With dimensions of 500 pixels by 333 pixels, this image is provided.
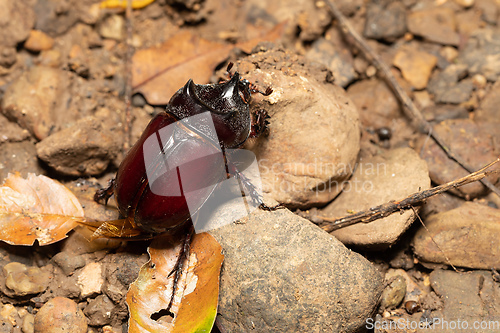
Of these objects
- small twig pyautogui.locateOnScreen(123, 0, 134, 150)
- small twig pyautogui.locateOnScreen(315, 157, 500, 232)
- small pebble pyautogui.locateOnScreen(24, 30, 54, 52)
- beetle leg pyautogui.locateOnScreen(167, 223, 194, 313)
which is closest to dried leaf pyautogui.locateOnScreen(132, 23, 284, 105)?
small twig pyautogui.locateOnScreen(123, 0, 134, 150)

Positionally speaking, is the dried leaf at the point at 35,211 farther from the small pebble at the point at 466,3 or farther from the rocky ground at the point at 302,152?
the small pebble at the point at 466,3

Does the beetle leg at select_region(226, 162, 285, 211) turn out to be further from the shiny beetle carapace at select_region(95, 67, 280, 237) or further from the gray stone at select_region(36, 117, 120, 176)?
the gray stone at select_region(36, 117, 120, 176)

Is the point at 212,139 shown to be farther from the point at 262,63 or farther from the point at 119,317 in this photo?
the point at 119,317

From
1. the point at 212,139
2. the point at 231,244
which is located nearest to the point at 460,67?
the point at 212,139

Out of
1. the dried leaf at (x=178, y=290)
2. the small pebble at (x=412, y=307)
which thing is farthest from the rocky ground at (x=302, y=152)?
the dried leaf at (x=178, y=290)

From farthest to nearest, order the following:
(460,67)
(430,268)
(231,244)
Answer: (460,67) → (430,268) → (231,244)
